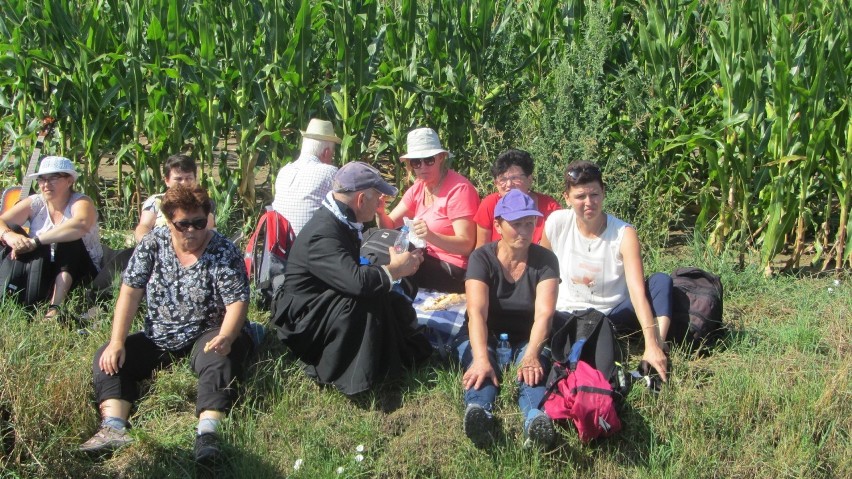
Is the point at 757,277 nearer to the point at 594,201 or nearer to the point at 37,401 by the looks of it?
the point at 594,201

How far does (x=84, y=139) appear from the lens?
25.5 feet

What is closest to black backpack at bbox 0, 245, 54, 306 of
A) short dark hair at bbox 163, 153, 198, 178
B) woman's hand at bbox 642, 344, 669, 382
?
short dark hair at bbox 163, 153, 198, 178

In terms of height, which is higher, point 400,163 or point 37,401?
point 400,163

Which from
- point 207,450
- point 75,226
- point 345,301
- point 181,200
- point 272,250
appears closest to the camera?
point 207,450

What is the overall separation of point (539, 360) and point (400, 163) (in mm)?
3403

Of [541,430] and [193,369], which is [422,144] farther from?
[541,430]

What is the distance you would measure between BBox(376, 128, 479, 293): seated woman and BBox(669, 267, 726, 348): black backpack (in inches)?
58.6

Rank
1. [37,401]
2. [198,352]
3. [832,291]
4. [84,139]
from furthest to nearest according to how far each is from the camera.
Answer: [84,139]
[832,291]
[198,352]
[37,401]

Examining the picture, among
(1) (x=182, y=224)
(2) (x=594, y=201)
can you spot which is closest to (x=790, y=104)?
(2) (x=594, y=201)

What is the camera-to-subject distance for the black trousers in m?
5.09

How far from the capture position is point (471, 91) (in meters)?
7.93

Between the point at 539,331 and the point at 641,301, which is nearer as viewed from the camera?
the point at 539,331

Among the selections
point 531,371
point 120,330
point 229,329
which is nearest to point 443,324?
point 531,371

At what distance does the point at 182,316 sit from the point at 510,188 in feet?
7.77
